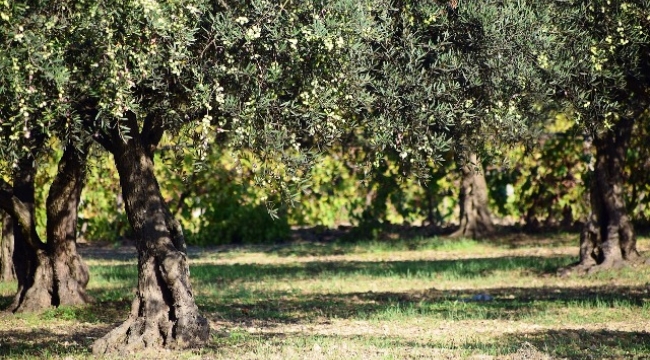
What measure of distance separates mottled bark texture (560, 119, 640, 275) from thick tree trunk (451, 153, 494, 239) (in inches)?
264

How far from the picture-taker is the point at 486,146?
1508 cm

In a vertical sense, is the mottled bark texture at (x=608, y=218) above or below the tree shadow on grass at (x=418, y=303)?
above

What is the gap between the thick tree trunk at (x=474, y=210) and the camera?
84.3 ft

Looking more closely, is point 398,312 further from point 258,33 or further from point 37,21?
point 37,21

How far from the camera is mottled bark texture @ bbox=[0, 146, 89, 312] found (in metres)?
15.7

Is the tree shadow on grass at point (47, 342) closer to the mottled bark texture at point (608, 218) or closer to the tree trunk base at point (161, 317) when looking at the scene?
the tree trunk base at point (161, 317)

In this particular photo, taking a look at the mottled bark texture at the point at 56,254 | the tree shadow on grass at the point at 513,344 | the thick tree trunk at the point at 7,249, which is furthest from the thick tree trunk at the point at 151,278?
the thick tree trunk at the point at 7,249

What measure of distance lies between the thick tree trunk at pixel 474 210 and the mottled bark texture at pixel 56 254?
469 inches

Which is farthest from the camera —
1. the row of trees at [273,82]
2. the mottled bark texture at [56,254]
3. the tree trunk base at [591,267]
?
the tree trunk base at [591,267]

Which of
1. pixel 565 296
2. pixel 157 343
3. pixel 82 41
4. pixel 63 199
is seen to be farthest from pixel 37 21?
pixel 565 296

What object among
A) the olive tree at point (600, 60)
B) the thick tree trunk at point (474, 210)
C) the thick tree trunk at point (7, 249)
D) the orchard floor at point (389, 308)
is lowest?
the orchard floor at point (389, 308)

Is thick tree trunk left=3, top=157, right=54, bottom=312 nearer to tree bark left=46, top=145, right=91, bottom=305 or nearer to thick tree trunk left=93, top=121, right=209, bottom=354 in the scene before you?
tree bark left=46, top=145, right=91, bottom=305

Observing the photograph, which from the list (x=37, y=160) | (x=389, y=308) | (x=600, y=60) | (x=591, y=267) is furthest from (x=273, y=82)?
(x=591, y=267)

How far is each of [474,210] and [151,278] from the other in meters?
14.4
